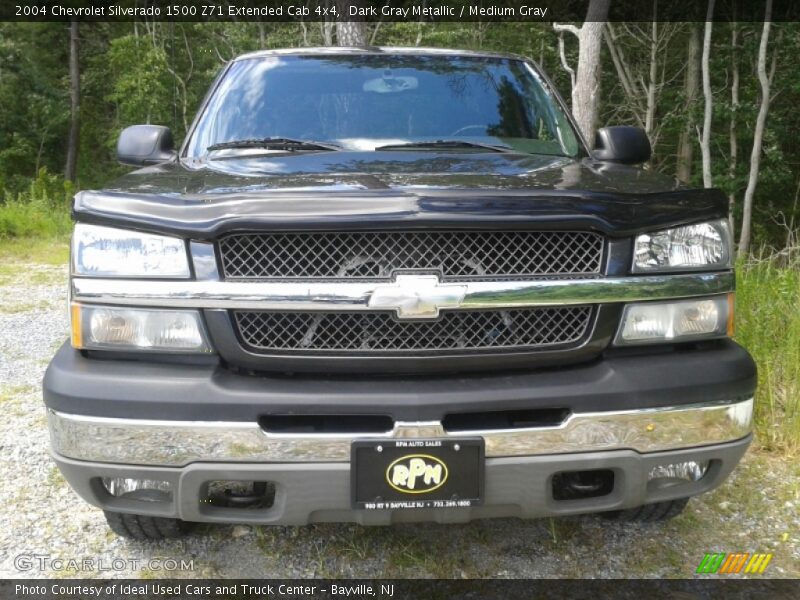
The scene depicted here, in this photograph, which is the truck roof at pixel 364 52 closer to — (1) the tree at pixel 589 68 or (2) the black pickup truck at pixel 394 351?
(2) the black pickup truck at pixel 394 351

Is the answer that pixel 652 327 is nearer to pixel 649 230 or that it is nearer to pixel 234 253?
pixel 649 230

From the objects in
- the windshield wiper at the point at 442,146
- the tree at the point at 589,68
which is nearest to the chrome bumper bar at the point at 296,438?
the windshield wiper at the point at 442,146

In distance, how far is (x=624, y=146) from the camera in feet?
9.96

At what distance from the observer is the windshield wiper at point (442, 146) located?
2.67m

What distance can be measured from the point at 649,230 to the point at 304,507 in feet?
4.13

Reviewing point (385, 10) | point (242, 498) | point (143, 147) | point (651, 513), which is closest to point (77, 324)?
point (242, 498)

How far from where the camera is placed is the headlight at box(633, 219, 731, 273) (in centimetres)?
197

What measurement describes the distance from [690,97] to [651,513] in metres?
17.0

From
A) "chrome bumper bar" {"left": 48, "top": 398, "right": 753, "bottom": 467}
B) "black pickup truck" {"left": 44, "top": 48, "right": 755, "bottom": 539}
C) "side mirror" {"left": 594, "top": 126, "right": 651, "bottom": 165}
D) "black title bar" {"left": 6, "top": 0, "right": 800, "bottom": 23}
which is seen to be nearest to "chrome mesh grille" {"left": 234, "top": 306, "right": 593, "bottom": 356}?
"black pickup truck" {"left": 44, "top": 48, "right": 755, "bottom": 539}

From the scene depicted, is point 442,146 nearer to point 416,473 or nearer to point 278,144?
point 278,144

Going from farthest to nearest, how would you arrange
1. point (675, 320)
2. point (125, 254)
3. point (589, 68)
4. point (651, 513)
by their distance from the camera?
point (589, 68)
point (651, 513)
point (675, 320)
point (125, 254)

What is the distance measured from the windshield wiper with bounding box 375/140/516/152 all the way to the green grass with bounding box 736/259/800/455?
6.18ft

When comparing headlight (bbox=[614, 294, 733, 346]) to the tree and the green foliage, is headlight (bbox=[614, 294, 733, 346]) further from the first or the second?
the green foliage

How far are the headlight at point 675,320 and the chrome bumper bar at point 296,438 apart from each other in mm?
214
